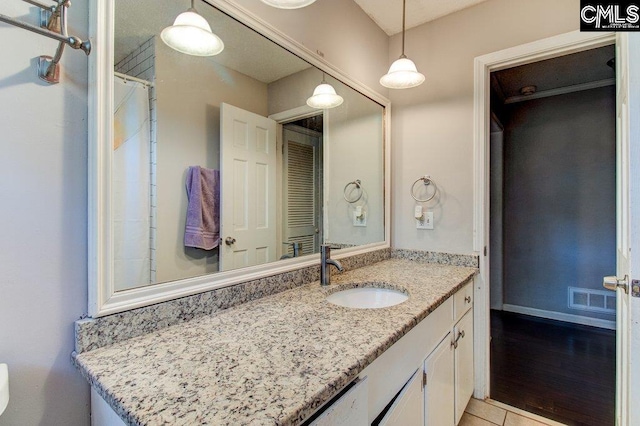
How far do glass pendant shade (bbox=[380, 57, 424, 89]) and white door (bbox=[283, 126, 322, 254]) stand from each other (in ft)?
1.64

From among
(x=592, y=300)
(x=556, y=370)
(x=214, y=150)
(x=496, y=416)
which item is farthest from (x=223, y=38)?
(x=592, y=300)

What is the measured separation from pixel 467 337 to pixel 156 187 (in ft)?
5.65

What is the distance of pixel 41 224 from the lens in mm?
750

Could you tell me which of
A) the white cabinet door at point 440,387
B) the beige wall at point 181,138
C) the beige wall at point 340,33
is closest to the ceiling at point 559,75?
the beige wall at point 340,33

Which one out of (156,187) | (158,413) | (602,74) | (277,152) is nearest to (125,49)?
(156,187)

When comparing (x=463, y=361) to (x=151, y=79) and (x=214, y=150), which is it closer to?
(x=214, y=150)

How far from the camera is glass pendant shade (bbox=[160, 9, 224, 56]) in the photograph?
1025 millimetres

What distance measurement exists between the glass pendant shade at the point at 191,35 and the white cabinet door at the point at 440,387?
145 centimetres

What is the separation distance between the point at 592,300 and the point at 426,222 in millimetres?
2320

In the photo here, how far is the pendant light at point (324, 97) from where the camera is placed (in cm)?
169

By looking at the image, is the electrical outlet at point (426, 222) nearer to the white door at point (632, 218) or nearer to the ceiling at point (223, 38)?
the white door at point (632, 218)

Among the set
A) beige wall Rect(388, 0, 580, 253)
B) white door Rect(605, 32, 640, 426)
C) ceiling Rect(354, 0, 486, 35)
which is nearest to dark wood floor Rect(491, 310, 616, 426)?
white door Rect(605, 32, 640, 426)

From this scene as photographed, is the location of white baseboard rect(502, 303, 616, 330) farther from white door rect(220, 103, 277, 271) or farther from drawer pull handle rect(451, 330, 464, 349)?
white door rect(220, 103, 277, 271)

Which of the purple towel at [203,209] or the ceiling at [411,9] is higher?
the ceiling at [411,9]
